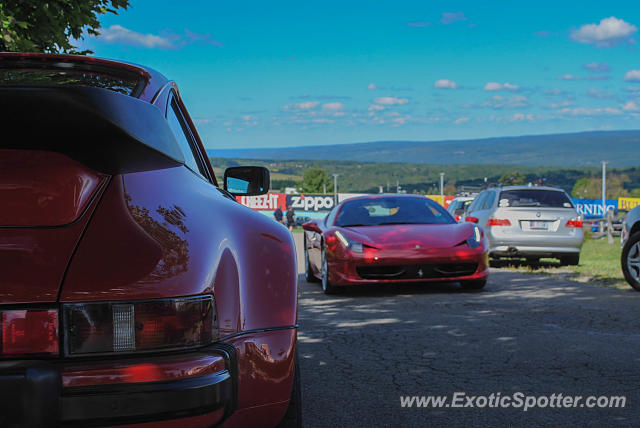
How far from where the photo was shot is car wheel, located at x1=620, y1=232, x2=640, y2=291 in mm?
8297

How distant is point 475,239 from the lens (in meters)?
8.77

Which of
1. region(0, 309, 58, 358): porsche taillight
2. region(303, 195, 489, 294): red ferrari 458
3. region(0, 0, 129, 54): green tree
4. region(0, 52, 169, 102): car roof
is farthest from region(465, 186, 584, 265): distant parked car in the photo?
region(0, 309, 58, 358): porsche taillight

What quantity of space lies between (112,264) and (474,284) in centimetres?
765

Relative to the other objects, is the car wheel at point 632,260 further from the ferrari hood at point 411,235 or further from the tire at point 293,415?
the tire at point 293,415

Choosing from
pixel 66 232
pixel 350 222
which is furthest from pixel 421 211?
pixel 66 232

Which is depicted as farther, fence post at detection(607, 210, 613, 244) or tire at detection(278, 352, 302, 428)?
fence post at detection(607, 210, 613, 244)

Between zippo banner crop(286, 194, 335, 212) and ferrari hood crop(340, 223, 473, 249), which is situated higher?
ferrari hood crop(340, 223, 473, 249)

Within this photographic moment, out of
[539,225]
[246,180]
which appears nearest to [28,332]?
[246,180]

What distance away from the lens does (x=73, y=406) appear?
5.31ft

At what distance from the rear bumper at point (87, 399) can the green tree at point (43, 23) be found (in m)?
6.08

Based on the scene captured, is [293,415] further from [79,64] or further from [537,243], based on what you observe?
[537,243]

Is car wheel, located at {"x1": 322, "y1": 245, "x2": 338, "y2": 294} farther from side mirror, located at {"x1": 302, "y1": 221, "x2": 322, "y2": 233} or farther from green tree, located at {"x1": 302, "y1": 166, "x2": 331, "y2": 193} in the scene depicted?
green tree, located at {"x1": 302, "y1": 166, "x2": 331, "y2": 193}

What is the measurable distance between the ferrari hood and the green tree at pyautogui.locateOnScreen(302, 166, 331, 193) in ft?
541

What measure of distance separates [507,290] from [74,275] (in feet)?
25.8
